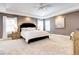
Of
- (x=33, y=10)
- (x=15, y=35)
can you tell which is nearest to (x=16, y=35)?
(x=15, y=35)

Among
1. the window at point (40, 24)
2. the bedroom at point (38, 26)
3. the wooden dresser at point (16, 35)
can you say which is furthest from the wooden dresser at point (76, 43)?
the wooden dresser at point (16, 35)

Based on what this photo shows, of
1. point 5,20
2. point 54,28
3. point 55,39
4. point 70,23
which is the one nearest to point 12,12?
point 5,20

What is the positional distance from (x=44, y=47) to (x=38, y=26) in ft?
2.04

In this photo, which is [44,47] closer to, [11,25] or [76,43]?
[76,43]

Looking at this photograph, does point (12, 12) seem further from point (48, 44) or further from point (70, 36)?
point (70, 36)

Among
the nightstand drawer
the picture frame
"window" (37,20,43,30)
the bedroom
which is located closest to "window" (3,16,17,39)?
the bedroom

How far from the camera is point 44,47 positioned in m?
2.59

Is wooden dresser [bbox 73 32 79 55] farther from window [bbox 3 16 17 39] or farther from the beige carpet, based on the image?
window [bbox 3 16 17 39]

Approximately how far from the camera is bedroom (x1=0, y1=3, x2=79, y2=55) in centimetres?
229

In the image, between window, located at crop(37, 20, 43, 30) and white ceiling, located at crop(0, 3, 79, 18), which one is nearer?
white ceiling, located at crop(0, 3, 79, 18)

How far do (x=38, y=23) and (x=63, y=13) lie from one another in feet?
2.32

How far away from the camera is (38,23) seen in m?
2.51

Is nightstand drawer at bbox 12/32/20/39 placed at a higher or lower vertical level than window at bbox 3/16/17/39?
lower
